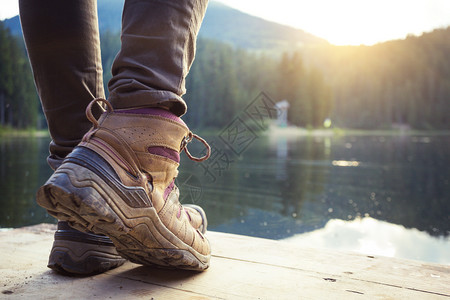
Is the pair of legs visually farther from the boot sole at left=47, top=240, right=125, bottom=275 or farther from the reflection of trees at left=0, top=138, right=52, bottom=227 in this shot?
the reflection of trees at left=0, top=138, right=52, bottom=227

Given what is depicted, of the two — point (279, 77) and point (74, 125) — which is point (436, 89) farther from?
point (74, 125)

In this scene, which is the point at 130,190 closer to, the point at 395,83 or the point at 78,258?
the point at 78,258

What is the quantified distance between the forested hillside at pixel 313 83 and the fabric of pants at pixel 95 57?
64.8ft

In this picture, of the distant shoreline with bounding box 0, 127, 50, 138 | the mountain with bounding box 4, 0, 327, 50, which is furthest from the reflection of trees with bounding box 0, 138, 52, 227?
the mountain with bounding box 4, 0, 327, 50

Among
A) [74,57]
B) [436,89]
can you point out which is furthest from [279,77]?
[74,57]

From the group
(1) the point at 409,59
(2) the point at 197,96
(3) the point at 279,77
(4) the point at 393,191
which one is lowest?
(4) the point at 393,191

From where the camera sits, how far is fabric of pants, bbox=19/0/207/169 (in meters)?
0.67

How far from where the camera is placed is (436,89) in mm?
49938

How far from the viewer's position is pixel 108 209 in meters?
0.60

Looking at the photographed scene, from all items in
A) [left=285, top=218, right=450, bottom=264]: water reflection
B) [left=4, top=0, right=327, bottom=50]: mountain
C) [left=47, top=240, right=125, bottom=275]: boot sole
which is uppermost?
[left=4, top=0, right=327, bottom=50]: mountain

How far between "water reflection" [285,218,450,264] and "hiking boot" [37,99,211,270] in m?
0.95

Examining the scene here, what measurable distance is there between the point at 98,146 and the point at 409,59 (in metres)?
64.9

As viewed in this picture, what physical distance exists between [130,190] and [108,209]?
0.06 meters

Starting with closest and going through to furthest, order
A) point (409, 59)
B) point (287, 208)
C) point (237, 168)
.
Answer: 1. point (287, 208)
2. point (237, 168)
3. point (409, 59)
